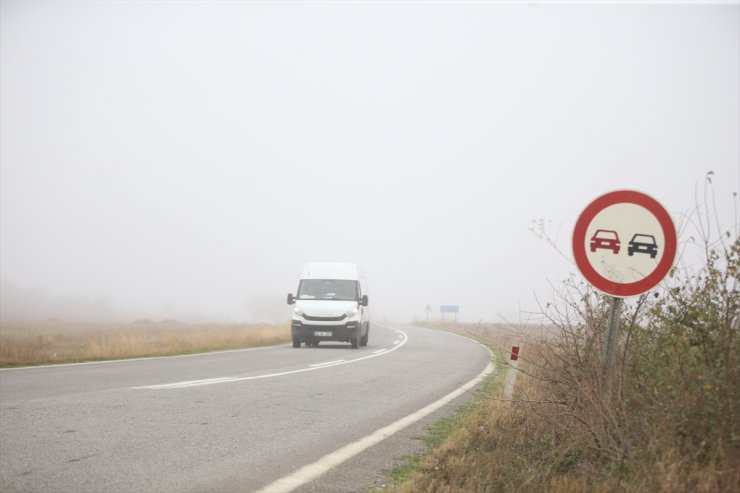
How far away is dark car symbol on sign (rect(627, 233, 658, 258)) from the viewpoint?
404 cm

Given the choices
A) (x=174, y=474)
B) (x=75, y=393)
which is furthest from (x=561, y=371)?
(x=75, y=393)

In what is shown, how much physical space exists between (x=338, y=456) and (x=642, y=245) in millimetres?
2830

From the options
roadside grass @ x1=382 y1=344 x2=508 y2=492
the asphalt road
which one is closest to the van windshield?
the asphalt road

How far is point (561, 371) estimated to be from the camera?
4.85 m

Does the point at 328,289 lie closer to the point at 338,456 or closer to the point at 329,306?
the point at 329,306

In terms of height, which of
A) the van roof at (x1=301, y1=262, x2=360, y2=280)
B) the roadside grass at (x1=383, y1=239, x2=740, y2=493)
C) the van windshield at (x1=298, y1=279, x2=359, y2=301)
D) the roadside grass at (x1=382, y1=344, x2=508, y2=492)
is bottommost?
the roadside grass at (x1=382, y1=344, x2=508, y2=492)

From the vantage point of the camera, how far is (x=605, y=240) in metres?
4.21

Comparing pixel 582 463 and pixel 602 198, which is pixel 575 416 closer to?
pixel 582 463

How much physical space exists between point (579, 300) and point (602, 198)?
1139 mm

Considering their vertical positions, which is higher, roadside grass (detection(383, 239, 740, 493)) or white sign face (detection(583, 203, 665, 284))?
white sign face (detection(583, 203, 665, 284))

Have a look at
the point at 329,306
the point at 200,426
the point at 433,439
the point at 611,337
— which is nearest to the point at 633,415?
the point at 611,337

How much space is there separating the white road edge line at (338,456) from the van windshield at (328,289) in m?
12.0

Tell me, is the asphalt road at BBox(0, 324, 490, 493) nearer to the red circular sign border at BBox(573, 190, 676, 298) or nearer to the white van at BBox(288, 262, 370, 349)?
the red circular sign border at BBox(573, 190, 676, 298)

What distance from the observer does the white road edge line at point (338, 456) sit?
3863 mm
